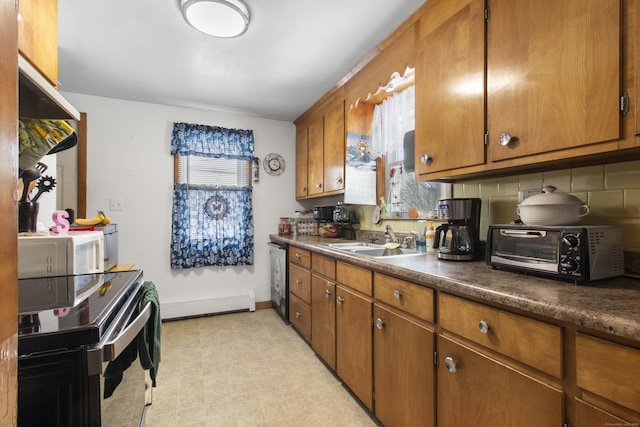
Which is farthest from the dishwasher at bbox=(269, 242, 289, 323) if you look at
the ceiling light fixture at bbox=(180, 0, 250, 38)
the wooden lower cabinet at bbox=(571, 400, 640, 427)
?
the wooden lower cabinet at bbox=(571, 400, 640, 427)

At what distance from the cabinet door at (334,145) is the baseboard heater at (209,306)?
5.37 ft

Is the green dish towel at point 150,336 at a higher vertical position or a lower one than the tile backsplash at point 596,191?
lower

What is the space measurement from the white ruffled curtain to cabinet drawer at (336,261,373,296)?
1.11 metres

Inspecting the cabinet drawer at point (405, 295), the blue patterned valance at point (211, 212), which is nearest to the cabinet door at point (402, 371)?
the cabinet drawer at point (405, 295)

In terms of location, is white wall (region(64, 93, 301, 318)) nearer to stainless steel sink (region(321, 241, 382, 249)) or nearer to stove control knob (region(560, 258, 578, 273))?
stainless steel sink (region(321, 241, 382, 249))

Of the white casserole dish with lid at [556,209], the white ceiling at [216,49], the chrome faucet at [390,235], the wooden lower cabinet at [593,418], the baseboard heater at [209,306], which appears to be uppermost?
the white ceiling at [216,49]

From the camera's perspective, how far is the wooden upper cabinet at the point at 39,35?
988 millimetres

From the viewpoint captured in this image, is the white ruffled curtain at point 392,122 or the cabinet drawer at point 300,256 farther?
the cabinet drawer at point 300,256

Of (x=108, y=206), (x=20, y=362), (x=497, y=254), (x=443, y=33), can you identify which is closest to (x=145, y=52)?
(x=108, y=206)

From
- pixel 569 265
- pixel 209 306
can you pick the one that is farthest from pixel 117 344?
pixel 209 306

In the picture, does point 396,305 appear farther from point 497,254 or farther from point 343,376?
point 343,376

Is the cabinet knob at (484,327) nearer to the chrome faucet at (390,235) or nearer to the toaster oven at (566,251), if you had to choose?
the toaster oven at (566,251)

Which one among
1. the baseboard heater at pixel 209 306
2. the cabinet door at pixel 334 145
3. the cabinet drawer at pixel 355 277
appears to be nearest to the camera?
the cabinet drawer at pixel 355 277

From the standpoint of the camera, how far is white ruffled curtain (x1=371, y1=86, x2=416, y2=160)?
2.19 metres
